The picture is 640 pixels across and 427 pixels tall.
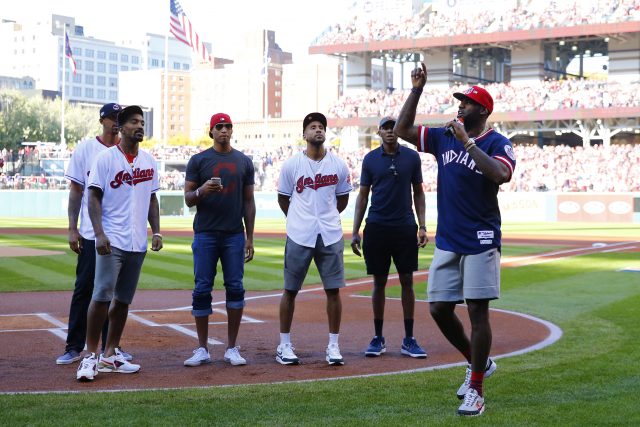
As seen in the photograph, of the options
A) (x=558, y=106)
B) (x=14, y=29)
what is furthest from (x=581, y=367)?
(x=14, y=29)

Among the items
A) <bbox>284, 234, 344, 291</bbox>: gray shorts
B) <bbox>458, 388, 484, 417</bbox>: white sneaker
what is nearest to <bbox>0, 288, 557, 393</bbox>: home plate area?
<bbox>284, 234, 344, 291</bbox>: gray shorts

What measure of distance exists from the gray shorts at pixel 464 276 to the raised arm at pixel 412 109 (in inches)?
32.4

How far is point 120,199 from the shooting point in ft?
25.0

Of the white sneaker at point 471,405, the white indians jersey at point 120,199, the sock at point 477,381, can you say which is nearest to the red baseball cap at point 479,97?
the sock at point 477,381

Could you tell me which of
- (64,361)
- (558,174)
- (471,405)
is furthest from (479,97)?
(558,174)

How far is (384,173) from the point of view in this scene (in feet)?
29.0

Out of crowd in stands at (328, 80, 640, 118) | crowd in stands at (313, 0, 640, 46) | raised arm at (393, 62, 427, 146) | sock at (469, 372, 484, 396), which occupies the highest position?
crowd in stands at (313, 0, 640, 46)

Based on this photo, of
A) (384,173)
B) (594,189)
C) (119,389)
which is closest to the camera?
(119,389)

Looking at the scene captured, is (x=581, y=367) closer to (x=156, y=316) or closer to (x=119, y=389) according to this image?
(x=119, y=389)

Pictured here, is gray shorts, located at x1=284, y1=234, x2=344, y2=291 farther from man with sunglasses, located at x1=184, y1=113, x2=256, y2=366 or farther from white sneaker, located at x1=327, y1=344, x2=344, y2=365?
white sneaker, located at x1=327, y1=344, x2=344, y2=365

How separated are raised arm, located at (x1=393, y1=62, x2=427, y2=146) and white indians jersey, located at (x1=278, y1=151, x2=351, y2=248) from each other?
192cm

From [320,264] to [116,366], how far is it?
196 cm

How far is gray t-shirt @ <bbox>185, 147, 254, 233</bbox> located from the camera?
817 centimetres

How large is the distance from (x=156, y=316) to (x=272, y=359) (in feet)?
10.7
